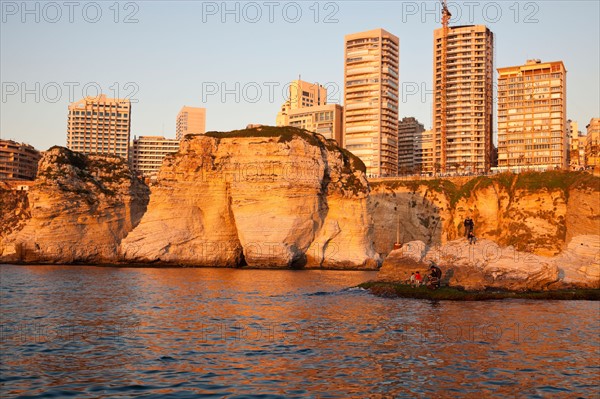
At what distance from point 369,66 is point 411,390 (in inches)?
5858

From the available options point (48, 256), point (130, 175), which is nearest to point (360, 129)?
point (130, 175)

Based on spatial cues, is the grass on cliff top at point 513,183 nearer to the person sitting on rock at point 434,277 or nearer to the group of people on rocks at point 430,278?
the group of people on rocks at point 430,278

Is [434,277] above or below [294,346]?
above

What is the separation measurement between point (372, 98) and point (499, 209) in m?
70.3

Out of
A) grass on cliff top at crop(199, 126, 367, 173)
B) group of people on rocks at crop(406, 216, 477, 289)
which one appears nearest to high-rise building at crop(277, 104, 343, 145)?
grass on cliff top at crop(199, 126, 367, 173)

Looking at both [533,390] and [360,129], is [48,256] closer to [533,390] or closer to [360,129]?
[533,390]

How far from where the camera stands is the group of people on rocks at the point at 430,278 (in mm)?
36656

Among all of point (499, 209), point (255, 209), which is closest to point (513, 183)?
point (499, 209)

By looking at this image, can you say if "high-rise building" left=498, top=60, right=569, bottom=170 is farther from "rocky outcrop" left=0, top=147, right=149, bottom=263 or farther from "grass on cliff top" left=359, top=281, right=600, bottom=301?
"grass on cliff top" left=359, top=281, right=600, bottom=301

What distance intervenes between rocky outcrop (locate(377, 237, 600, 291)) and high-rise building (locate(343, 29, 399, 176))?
372 ft

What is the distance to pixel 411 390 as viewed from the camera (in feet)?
50.8

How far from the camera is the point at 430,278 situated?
37031 mm

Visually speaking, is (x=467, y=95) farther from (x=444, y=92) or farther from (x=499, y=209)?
(x=499, y=209)

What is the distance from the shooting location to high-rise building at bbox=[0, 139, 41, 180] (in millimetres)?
162625
